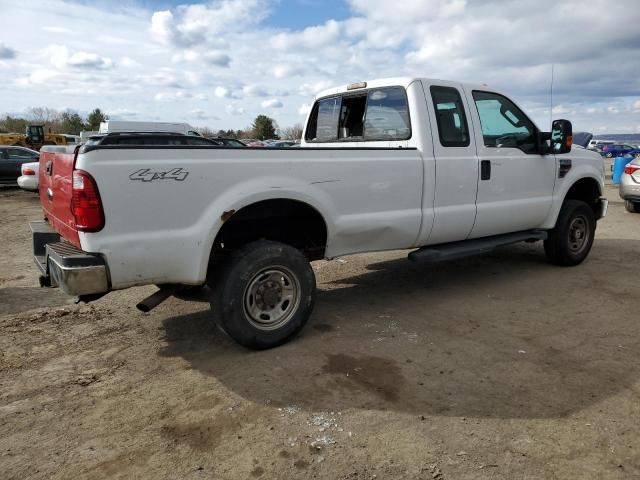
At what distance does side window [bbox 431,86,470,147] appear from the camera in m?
4.72

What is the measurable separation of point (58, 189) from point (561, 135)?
192 inches

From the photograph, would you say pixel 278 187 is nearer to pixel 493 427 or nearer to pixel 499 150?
pixel 493 427

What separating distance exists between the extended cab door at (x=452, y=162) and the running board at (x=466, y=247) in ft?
0.30

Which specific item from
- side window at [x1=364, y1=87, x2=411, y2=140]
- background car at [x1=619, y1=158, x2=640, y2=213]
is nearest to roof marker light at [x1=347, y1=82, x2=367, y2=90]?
side window at [x1=364, y1=87, x2=411, y2=140]

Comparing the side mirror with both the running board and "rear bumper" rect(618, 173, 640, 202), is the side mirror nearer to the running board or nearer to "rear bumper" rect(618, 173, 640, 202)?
the running board

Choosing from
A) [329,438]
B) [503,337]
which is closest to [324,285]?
[503,337]

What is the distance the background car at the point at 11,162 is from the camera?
16.9 meters

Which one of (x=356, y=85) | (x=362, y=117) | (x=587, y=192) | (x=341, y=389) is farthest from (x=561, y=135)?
(x=341, y=389)

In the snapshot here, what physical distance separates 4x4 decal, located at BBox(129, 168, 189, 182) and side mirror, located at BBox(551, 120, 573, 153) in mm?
4117

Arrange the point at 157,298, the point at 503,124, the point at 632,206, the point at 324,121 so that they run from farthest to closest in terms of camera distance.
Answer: the point at 632,206
the point at 324,121
the point at 503,124
the point at 157,298

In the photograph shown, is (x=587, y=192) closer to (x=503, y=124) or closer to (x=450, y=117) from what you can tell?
(x=503, y=124)

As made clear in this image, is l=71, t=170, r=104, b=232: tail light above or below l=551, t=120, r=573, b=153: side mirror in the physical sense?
below

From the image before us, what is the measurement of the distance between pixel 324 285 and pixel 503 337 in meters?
2.22

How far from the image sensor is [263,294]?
12.5 ft
